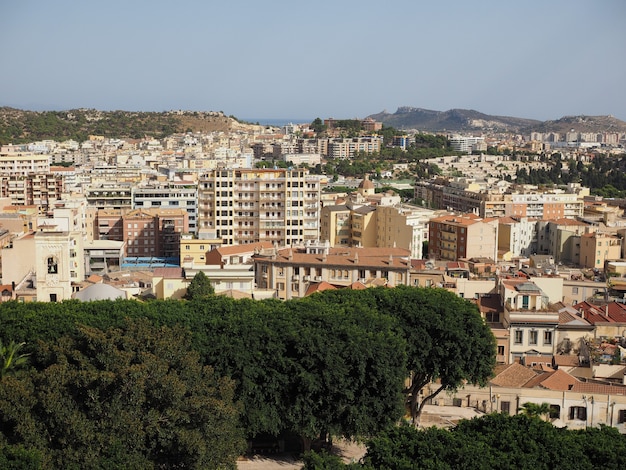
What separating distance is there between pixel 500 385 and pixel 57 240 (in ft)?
50.9

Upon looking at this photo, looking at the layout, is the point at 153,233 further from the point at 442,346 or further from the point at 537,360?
the point at 442,346

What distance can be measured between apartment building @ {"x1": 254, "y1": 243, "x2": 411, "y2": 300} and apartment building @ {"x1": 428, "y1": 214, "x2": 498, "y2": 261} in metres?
13.5

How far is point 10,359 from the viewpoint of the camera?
792 inches

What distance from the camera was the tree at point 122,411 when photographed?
1728cm

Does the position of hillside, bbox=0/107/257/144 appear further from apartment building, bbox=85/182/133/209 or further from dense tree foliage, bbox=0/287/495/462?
dense tree foliage, bbox=0/287/495/462

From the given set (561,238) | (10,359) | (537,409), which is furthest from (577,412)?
(561,238)

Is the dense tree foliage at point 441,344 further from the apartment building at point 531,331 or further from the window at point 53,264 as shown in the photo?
the window at point 53,264

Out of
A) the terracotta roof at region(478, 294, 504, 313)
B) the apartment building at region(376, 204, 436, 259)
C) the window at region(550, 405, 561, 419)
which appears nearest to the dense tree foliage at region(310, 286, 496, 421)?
the window at region(550, 405, 561, 419)

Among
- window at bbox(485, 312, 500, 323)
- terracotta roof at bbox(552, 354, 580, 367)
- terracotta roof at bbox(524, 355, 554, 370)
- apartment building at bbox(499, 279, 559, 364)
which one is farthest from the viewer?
window at bbox(485, 312, 500, 323)

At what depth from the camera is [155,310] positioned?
2428cm

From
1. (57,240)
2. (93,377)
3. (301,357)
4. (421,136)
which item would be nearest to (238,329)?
(301,357)

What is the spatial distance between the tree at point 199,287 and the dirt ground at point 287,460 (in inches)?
332

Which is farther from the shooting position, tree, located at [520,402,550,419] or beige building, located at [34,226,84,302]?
beige building, located at [34,226,84,302]

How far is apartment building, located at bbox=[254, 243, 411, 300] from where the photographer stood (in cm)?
3472
